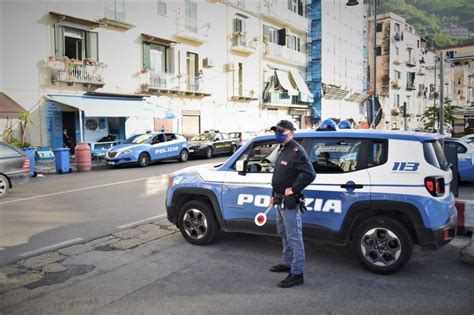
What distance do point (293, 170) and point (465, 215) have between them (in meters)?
3.57

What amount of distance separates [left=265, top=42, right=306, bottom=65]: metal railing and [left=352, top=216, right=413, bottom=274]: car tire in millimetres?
30314

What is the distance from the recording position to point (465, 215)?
258 inches

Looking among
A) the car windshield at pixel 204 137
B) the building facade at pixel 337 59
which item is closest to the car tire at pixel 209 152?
the car windshield at pixel 204 137

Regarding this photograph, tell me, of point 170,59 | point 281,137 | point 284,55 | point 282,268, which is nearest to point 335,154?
point 281,137

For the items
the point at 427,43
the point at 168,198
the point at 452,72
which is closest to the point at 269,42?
the point at 168,198

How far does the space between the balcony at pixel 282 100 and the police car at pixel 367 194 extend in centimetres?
2904

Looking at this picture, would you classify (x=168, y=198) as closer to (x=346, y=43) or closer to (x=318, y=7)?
(x=318, y=7)

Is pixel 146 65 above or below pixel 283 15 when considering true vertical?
below

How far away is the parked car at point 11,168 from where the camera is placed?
34.9 ft

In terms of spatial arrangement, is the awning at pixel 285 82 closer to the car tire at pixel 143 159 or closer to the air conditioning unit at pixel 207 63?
the air conditioning unit at pixel 207 63

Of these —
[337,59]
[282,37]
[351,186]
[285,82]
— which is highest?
[282,37]

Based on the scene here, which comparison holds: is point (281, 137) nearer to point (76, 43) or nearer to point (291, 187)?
point (291, 187)

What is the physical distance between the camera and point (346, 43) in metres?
45.2

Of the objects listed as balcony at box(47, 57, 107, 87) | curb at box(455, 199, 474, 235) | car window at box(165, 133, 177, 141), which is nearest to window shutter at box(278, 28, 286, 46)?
balcony at box(47, 57, 107, 87)
